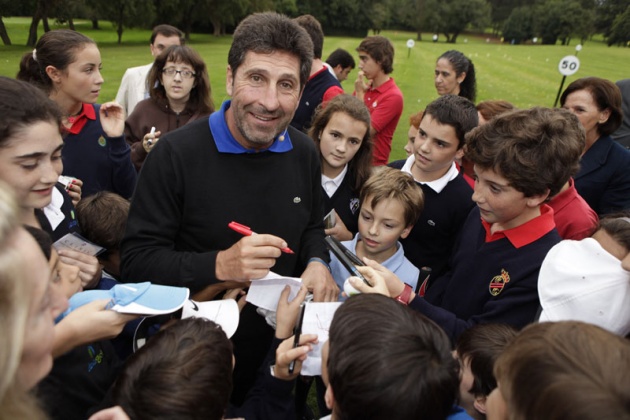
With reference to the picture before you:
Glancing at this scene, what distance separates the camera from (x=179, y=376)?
154 cm

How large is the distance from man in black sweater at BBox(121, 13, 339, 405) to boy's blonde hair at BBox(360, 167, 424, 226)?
31.5 inches

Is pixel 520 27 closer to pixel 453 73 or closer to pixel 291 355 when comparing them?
pixel 453 73

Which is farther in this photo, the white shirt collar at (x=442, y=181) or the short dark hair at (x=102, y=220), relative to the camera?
the white shirt collar at (x=442, y=181)

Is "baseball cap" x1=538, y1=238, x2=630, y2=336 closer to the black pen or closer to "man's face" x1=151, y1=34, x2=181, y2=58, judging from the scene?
the black pen

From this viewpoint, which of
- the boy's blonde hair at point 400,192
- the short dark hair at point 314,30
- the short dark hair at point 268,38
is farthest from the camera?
the short dark hair at point 314,30

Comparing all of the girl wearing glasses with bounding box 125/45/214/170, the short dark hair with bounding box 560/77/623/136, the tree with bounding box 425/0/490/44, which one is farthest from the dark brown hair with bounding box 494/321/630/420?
the tree with bounding box 425/0/490/44

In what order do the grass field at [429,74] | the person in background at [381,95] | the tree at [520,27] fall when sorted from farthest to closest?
1. the tree at [520,27]
2. the grass field at [429,74]
3. the person in background at [381,95]

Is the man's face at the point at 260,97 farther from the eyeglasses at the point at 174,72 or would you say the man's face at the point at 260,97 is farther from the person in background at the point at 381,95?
the person in background at the point at 381,95

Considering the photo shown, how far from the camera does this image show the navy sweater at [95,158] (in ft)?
11.7

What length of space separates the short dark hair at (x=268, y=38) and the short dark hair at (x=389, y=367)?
1.46 m

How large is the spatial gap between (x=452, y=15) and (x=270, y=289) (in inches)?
3501

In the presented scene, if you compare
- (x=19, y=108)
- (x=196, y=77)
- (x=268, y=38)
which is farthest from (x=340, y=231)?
(x=196, y=77)

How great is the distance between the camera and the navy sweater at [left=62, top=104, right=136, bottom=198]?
3576mm

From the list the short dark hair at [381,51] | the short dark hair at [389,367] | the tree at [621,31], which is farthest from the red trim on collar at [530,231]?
the tree at [621,31]
